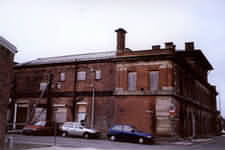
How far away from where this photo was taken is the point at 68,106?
3058cm

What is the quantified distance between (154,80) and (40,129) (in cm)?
1226

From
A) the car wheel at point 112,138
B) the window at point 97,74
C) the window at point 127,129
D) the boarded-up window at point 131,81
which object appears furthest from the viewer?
the window at point 97,74

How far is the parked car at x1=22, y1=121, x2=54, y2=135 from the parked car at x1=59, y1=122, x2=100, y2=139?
1517 mm

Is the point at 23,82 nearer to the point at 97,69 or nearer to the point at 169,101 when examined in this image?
the point at 97,69

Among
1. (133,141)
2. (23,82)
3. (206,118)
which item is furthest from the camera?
(206,118)

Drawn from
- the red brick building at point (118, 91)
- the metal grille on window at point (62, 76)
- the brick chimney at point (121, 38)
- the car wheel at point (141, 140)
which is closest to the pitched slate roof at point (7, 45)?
the car wheel at point (141, 140)

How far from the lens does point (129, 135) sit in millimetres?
22312

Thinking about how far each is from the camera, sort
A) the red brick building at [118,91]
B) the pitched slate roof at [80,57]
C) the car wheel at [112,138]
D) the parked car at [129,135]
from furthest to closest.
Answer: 1. the pitched slate roof at [80,57]
2. the red brick building at [118,91]
3. the car wheel at [112,138]
4. the parked car at [129,135]

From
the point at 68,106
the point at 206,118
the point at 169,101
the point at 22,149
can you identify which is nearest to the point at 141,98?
the point at 169,101

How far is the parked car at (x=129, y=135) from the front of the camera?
21859 mm

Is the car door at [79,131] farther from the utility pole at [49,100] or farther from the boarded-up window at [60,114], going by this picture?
the utility pole at [49,100]

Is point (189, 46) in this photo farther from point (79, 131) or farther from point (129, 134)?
point (79, 131)

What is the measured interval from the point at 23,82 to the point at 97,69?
11.0m

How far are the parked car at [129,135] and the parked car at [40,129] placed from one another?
7.03 metres
